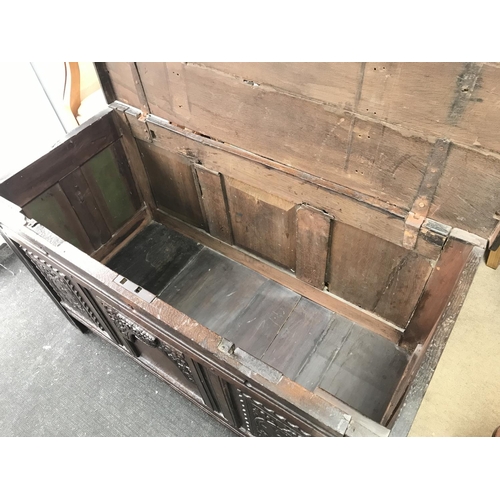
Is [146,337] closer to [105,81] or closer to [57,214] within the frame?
[57,214]

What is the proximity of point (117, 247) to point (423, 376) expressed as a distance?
185cm

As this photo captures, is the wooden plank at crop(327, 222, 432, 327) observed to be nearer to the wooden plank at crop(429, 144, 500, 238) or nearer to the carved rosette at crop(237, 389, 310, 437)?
the wooden plank at crop(429, 144, 500, 238)

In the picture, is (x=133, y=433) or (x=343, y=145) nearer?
(x=343, y=145)

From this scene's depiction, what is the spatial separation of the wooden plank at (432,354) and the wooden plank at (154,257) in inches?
58.1

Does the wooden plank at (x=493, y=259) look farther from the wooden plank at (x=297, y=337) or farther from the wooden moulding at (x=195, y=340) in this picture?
the wooden moulding at (x=195, y=340)

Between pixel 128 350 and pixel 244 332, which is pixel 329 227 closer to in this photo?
pixel 244 332

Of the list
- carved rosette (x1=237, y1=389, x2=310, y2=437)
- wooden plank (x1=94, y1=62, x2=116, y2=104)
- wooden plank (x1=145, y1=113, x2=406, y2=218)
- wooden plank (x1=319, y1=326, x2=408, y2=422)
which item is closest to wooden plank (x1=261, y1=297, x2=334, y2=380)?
wooden plank (x1=319, y1=326, x2=408, y2=422)

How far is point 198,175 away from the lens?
210 cm

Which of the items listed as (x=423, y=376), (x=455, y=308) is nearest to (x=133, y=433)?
(x=423, y=376)

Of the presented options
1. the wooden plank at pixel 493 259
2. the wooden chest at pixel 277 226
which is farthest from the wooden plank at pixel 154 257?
the wooden plank at pixel 493 259

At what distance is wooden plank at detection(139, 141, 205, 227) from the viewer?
2166mm

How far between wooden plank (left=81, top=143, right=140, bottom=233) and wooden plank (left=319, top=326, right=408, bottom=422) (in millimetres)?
1436
